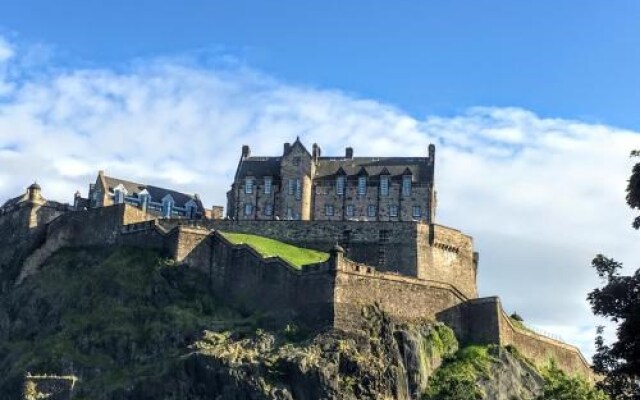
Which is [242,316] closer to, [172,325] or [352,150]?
[172,325]

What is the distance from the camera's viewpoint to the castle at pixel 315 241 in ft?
201

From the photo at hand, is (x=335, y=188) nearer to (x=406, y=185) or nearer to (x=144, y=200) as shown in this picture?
(x=406, y=185)

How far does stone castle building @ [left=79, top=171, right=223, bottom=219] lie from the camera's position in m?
83.5

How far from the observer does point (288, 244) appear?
71.1 metres

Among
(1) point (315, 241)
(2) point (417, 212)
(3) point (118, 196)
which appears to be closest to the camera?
(1) point (315, 241)

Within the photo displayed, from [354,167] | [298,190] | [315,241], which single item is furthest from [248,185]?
[315,241]

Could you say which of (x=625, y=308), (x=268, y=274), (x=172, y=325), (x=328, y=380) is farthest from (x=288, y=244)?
(x=625, y=308)

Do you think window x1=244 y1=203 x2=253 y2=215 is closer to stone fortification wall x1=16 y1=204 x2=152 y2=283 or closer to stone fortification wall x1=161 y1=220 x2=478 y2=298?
stone fortification wall x1=161 y1=220 x2=478 y2=298

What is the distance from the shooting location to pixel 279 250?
223 feet

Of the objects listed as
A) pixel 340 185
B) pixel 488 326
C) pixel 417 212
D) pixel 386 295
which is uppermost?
pixel 340 185

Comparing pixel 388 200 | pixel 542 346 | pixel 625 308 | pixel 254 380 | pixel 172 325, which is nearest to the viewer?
pixel 625 308

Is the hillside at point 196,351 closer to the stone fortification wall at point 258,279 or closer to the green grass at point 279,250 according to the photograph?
the stone fortification wall at point 258,279

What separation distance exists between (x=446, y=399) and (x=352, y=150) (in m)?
27.9

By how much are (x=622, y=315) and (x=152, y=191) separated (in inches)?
2627
